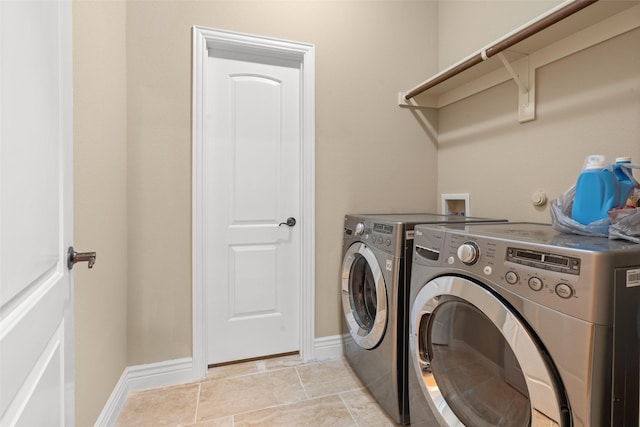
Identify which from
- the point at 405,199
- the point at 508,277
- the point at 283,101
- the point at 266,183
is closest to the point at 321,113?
the point at 283,101

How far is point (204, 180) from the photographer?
70.4 inches

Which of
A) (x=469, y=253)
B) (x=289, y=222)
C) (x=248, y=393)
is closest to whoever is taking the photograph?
(x=469, y=253)

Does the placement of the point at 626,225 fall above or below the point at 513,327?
above

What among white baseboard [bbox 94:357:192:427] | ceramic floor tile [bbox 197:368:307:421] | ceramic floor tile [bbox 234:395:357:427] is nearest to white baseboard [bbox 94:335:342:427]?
white baseboard [bbox 94:357:192:427]

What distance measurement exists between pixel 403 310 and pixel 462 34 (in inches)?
73.6

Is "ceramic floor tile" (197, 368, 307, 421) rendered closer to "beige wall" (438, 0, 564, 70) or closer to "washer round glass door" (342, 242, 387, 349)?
"washer round glass door" (342, 242, 387, 349)

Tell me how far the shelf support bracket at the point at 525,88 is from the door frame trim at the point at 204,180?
1.12 metres

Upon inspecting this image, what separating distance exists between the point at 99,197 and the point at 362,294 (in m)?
1.44

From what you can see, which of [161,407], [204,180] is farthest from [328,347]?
[204,180]

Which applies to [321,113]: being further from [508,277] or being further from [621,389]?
[621,389]

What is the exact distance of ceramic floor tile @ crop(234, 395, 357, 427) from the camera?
144cm

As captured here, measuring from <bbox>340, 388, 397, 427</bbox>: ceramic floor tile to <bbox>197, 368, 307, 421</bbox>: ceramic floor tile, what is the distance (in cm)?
25

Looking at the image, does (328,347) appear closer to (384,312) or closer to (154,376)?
(384,312)

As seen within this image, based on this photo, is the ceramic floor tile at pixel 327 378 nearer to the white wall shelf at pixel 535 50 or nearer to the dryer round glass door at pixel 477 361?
the dryer round glass door at pixel 477 361
